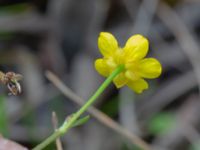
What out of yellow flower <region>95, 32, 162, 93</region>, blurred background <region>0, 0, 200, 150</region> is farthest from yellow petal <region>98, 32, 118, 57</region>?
blurred background <region>0, 0, 200, 150</region>

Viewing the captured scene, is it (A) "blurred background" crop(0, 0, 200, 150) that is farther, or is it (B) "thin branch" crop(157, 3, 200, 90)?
(B) "thin branch" crop(157, 3, 200, 90)

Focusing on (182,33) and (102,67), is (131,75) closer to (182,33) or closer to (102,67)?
(102,67)

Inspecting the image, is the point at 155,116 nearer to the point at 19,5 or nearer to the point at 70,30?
the point at 70,30

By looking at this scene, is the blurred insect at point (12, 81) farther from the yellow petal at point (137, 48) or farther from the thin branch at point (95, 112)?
the thin branch at point (95, 112)

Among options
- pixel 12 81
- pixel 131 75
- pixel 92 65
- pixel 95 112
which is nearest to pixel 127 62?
pixel 131 75

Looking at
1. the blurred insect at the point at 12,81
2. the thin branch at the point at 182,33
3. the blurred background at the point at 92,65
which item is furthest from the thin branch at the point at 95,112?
the thin branch at the point at 182,33

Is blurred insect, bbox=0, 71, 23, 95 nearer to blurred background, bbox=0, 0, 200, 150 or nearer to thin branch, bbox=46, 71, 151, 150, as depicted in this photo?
thin branch, bbox=46, 71, 151, 150

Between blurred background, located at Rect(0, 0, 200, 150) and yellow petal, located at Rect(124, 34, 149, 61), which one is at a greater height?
yellow petal, located at Rect(124, 34, 149, 61)
